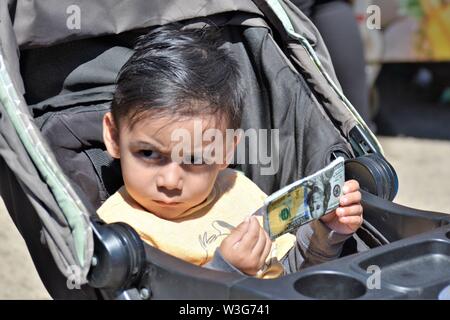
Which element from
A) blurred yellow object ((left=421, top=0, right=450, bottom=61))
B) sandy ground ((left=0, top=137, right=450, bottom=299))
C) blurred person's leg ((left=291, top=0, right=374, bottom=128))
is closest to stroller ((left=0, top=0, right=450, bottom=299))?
sandy ground ((left=0, top=137, right=450, bottom=299))

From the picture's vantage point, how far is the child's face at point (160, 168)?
2021 mm

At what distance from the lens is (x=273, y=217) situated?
194 centimetres

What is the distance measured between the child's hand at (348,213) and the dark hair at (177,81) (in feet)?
1.07

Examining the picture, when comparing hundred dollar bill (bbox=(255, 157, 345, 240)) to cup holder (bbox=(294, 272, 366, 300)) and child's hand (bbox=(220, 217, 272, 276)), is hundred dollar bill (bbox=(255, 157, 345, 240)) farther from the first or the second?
cup holder (bbox=(294, 272, 366, 300))

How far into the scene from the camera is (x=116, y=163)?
232 centimetres

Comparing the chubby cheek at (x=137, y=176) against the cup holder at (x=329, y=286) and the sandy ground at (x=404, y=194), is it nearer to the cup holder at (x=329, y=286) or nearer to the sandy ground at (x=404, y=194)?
the cup holder at (x=329, y=286)

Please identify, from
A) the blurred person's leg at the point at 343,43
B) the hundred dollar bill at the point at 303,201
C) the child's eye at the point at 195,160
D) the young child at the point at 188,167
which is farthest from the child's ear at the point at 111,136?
the blurred person's leg at the point at 343,43

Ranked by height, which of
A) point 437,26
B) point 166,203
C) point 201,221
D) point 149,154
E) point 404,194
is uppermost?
point 149,154

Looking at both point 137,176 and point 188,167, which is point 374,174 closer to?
point 188,167

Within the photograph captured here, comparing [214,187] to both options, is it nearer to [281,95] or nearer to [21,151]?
[281,95]

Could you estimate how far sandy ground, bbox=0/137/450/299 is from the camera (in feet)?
11.2

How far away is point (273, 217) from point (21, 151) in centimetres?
56

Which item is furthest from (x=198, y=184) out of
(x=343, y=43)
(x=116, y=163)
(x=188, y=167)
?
(x=343, y=43)

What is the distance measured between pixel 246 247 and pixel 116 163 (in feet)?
1.84
